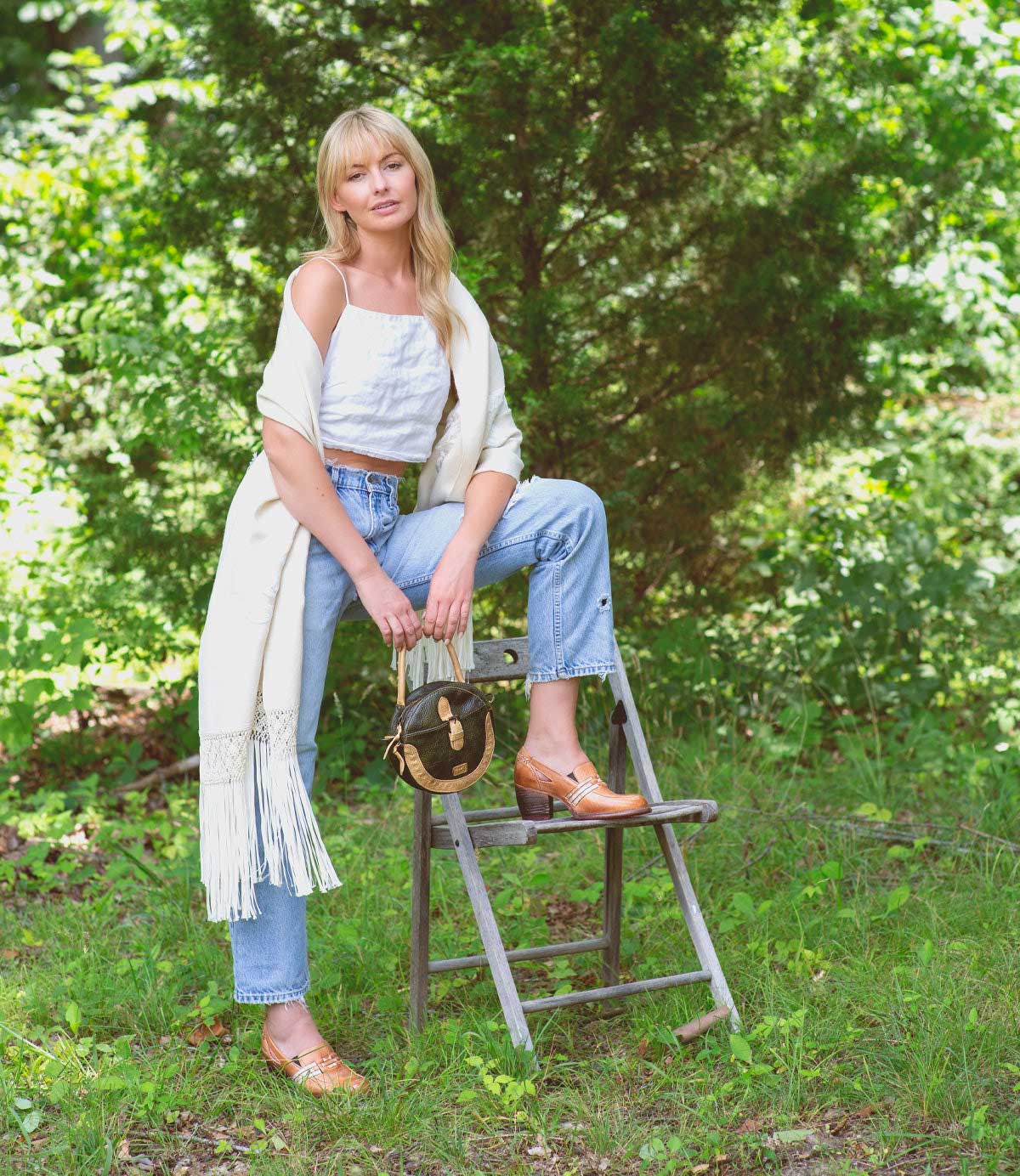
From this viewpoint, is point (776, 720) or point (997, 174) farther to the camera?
point (997, 174)

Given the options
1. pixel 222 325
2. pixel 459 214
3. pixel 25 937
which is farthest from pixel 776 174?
pixel 25 937

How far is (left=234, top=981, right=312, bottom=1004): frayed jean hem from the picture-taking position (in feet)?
9.00

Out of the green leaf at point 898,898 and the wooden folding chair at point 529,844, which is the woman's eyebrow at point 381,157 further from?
the green leaf at point 898,898

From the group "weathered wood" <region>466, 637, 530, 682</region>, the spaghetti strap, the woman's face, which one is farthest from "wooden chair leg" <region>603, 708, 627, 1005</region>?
the woman's face

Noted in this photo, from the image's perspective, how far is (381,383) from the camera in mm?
2736

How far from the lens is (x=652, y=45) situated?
4297 mm

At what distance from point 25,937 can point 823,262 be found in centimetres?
365

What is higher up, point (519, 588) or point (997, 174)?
point (997, 174)

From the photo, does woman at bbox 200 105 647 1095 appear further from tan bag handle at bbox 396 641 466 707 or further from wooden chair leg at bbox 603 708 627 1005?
wooden chair leg at bbox 603 708 627 1005

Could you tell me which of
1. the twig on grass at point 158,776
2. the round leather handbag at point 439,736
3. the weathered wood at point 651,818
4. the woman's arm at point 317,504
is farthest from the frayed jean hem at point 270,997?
the twig on grass at point 158,776

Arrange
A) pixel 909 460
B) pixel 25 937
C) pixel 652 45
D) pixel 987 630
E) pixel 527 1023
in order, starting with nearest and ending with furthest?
pixel 527 1023 → pixel 25 937 → pixel 652 45 → pixel 987 630 → pixel 909 460

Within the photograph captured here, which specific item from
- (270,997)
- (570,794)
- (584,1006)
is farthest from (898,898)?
(270,997)

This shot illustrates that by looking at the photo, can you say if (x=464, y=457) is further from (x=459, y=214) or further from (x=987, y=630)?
(x=987, y=630)

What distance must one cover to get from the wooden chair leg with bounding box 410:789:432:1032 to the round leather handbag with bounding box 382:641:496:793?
0.32 meters
